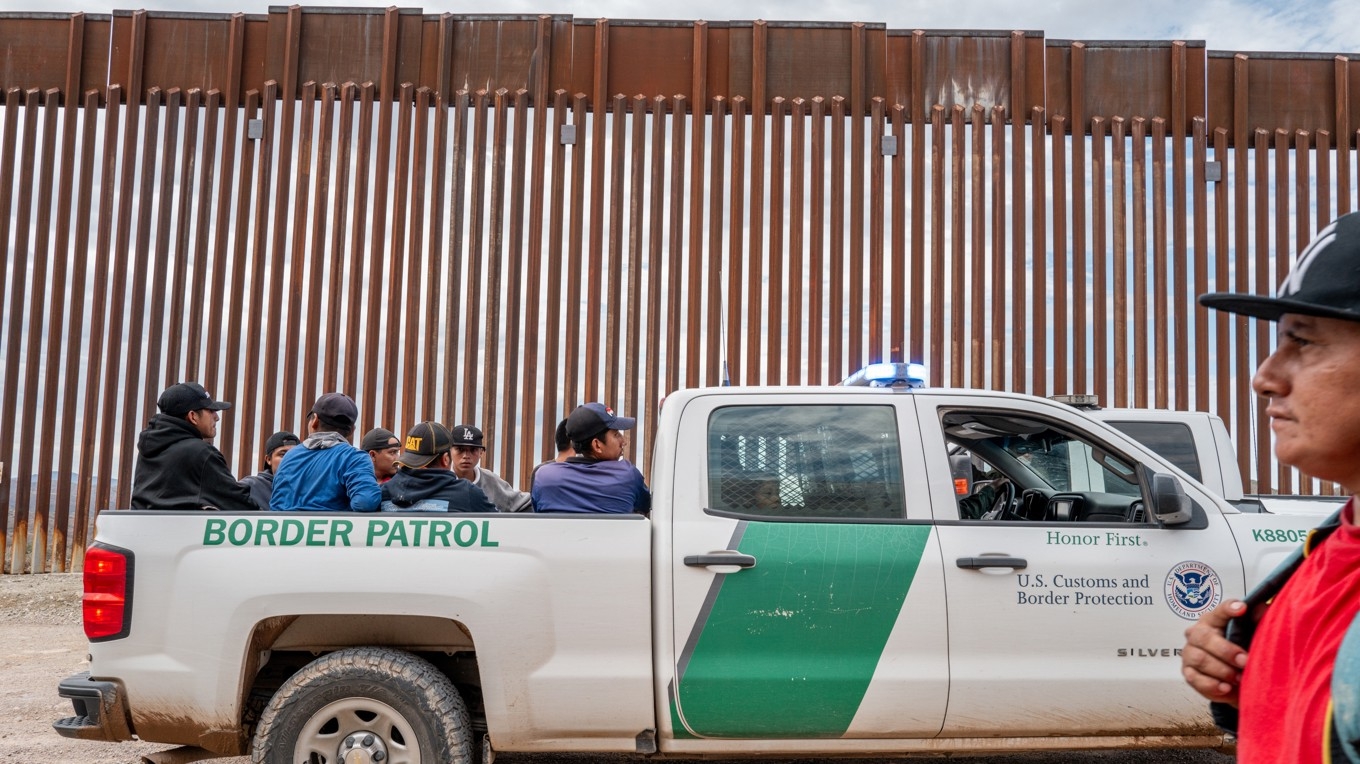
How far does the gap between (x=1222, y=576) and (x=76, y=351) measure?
10471 mm

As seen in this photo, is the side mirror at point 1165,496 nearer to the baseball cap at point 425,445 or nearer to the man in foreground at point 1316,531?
the man in foreground at point 1316,531

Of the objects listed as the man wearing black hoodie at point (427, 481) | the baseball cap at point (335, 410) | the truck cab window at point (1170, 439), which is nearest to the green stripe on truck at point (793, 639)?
the man wearing black hoodie at point (427, 481)

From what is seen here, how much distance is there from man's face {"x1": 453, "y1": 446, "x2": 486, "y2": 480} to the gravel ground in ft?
6.65

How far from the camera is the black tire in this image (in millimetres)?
3777

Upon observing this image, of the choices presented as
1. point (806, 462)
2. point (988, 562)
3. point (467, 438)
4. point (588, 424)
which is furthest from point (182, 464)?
point (988, 562)

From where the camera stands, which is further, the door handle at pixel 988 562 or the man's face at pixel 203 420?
the man's face at pixel 203 420

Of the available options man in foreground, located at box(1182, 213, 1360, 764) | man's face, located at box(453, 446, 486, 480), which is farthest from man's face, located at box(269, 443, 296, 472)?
man in foreground, located at box(1182, 213, 1360, 764)

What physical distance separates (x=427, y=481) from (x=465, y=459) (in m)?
1.70

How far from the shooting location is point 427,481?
4949mm

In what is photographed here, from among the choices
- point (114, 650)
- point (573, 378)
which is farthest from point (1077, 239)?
point (114, 650)

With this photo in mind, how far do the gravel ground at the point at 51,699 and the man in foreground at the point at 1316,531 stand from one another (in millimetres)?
3996

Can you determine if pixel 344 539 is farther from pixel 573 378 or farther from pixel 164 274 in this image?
pixel 164 274

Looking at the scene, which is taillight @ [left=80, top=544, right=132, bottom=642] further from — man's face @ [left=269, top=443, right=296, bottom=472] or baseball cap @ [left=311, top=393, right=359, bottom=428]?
man's face @ [left=269, top=443, right=296, bottom=472]

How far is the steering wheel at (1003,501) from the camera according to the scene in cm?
487
